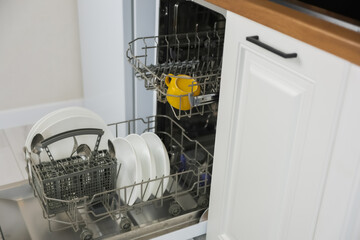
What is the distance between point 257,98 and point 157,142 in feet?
1.67

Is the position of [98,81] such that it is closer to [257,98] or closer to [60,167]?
[60,167]

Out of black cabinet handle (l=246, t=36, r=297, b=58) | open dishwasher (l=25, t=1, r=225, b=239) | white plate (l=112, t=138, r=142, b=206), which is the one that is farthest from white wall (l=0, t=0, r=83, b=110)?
black cabinet handle (l=246, t=36, r=297, b=58)

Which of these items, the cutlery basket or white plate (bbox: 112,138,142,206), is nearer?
the cutlery basket

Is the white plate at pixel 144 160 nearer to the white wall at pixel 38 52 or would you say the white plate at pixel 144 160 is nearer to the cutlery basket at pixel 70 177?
the cutlery basket at pixel 70 177

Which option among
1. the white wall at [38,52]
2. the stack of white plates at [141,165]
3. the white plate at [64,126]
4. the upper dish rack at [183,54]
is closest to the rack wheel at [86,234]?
the stack of white plates at [141,165]

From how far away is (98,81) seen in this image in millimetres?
2123

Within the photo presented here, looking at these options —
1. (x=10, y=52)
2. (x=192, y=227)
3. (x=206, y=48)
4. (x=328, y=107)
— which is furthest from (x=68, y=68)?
(x=328, y=107)

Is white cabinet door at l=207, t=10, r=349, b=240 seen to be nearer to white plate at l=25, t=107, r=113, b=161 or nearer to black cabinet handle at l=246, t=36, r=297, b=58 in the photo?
black cabinet handle at l=246, t=36, r=297, b=58

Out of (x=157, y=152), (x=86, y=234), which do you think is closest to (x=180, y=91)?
(x=157, y=152)

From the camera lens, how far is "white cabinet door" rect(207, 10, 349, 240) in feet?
3.14

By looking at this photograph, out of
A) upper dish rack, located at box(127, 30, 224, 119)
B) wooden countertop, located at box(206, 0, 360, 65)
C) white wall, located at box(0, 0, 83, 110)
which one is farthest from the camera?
white wall, located at box(0, 0, 83, 110)

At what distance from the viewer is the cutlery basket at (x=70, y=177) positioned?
4.36 feet

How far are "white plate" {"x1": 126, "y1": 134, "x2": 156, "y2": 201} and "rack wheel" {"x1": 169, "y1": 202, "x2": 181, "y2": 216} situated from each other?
82mm

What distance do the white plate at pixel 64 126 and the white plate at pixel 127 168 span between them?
0.09 m
